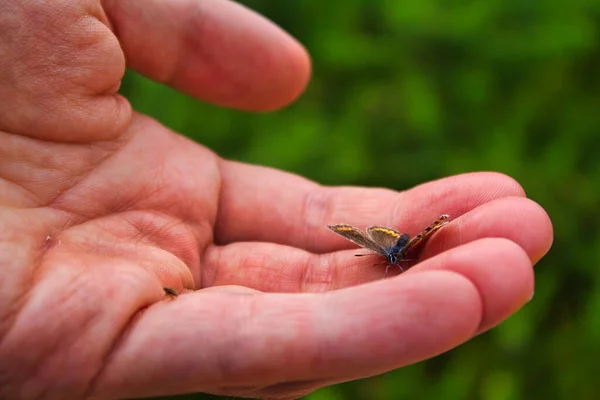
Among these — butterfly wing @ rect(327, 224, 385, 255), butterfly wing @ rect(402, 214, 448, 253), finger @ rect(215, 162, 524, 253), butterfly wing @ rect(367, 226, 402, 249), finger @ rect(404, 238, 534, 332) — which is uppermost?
finger @ rect(404, 238, 534, 332)

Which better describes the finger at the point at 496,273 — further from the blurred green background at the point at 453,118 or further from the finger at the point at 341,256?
the blurred green background at the point at 453,118

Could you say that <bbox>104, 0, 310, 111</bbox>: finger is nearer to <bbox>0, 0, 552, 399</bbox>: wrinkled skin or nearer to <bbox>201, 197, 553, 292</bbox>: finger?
<bbox>0, 0, 552, 399</bbox>: wrinkled skin

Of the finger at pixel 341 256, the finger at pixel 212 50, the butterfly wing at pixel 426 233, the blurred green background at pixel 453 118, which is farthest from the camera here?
the blurred green background at pixel 453 118

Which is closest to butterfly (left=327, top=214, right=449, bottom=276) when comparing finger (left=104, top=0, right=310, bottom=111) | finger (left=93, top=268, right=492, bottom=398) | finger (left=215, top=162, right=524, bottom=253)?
finger (left=215, top=162, right=524, bottom=253)

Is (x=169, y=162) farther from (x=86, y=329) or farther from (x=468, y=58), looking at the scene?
(x=468, y=58)

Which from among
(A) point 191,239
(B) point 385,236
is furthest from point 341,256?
(A) point 191,239

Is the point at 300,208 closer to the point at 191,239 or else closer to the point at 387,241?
the point at 191,239

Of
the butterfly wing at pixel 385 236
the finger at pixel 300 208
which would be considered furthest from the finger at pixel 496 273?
the finger at pixel 300 208

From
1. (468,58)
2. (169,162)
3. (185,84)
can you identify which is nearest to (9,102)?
(169,162)
